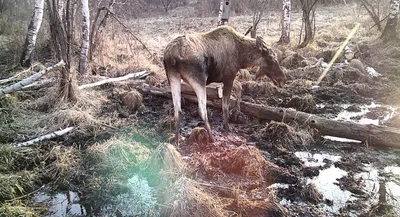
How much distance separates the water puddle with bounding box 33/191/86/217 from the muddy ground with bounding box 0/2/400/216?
12 mm

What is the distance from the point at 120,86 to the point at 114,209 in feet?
16.7

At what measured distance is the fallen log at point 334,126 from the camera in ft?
19.3

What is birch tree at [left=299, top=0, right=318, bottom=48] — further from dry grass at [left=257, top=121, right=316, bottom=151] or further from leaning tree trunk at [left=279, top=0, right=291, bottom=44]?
dry grass at [left=257, top=121, right=316, bottom=151]

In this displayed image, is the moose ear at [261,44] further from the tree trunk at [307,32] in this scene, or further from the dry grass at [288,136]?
the tree trunk at [307,32]

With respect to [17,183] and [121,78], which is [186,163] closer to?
[17,183]

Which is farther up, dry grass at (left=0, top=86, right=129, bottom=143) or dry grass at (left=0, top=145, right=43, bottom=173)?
dry grass at (left=0, top=86, right=129, bottom=143)

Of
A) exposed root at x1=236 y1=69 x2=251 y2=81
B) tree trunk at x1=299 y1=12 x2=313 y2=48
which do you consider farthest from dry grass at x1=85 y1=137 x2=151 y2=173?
tree trunk at x1=299 y1=12 x2=313 y2=48

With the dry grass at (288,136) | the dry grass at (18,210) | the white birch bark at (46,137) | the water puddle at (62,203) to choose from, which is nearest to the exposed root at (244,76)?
the dry grass at (288,136)

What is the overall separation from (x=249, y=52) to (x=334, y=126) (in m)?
2.07

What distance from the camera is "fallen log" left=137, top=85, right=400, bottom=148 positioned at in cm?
587

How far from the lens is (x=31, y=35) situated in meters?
9.60

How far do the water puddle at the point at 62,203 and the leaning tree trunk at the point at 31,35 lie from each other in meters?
6.21

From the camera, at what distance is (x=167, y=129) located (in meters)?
6.73

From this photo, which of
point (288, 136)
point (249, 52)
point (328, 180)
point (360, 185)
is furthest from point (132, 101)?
point (360, 185)
